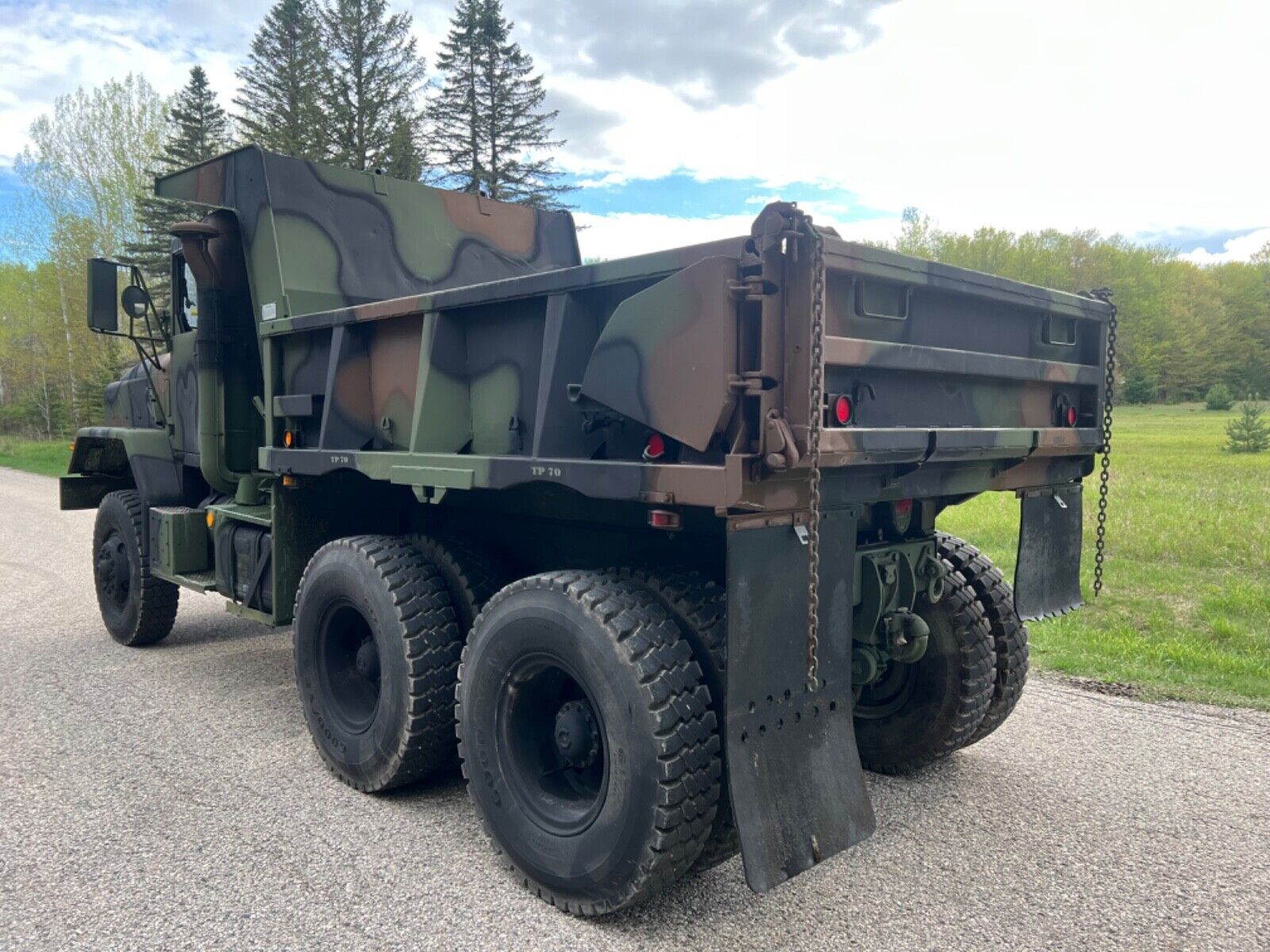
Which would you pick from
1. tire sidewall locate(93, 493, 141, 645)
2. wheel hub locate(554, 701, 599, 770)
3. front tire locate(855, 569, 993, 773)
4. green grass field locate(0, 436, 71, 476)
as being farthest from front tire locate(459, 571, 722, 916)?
green grass field locate(0, 436, 71, 476)

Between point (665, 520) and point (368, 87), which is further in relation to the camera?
point (368, 87)

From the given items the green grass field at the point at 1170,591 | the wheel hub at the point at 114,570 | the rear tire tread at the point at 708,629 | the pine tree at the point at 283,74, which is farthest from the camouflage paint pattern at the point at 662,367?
the pine tree at the point at 283,74

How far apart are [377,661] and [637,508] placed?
5.10 ft

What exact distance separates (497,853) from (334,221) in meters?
3.41

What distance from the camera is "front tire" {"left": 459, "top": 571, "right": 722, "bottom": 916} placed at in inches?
115

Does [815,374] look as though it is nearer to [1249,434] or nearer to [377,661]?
[377,661]

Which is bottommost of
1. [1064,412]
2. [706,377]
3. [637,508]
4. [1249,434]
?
[1249,434]

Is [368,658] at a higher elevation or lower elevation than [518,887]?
higher

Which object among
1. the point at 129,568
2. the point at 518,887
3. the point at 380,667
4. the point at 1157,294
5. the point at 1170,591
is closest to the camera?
the point at 518,887

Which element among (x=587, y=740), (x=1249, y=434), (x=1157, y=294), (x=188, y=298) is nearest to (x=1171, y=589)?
(x=587, y=740)

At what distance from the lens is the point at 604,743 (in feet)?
10.2

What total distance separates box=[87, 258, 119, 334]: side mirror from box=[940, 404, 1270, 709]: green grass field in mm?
6091

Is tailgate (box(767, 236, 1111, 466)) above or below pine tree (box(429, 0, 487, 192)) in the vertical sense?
below

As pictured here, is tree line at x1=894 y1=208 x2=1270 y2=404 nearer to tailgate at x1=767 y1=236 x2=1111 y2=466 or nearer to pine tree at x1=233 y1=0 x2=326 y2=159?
pine tree at x1=233 y1=0 x2=326 y2=159
